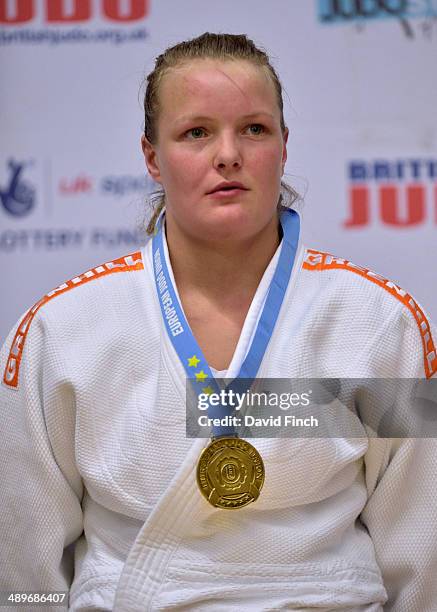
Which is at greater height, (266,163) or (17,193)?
(266,163)

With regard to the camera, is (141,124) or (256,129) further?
(141,124)

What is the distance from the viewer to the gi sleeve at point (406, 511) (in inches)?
80.8

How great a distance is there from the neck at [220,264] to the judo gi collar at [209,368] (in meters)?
0.04

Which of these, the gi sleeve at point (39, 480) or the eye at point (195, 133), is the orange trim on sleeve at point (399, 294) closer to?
the eye at point (195, 133)

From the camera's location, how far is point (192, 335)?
203cm

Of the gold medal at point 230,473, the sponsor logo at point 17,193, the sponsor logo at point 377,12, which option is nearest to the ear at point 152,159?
the gold medal at point 230,473

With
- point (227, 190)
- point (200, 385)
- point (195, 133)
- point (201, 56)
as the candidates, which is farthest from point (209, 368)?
point (201, 56)

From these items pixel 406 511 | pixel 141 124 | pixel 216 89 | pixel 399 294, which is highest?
pixel 216 89

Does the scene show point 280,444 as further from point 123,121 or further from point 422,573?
point 123,121

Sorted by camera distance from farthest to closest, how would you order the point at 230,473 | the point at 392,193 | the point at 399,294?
1. the point at 392,193
2. the point at 399,294
3. the point at 230,473

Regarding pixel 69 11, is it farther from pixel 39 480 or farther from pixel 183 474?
pixel 183 474

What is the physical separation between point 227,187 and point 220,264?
20cm

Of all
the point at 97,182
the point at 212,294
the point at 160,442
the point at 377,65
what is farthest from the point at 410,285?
the point at 160,442

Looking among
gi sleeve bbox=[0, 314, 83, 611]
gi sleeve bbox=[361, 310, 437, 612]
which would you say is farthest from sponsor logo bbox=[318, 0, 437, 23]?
gi sleeve bbox=[0, 314, 83, 611]
